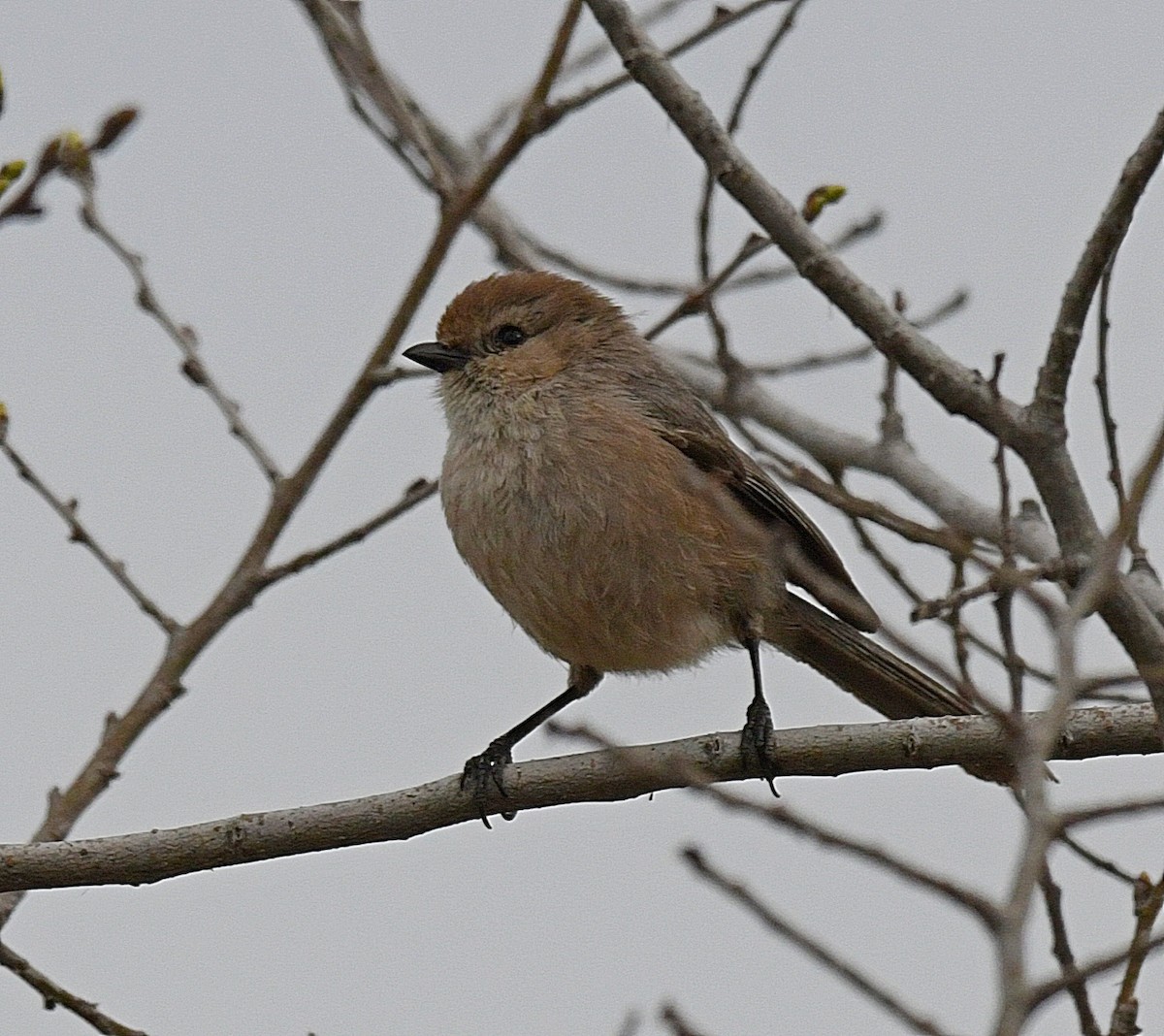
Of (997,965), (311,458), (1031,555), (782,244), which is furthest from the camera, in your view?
(1031,555)

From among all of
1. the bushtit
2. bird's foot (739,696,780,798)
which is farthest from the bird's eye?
bird's foot (739,696,780,798)

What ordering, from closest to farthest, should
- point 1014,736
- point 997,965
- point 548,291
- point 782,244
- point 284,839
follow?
point 997,965, point 1014,736, point 284,839, point 782,244, point 548,291

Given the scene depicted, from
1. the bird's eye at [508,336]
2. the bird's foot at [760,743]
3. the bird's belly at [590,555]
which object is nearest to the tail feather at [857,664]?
the bird's belly at [590,555]

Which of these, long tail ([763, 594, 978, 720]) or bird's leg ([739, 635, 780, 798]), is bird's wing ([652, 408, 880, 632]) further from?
bird's leg ([739, 635, 780, 798])

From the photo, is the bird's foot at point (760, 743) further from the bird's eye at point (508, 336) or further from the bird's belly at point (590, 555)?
the bird's eye at point (508, 336)

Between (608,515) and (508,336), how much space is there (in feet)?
3.28

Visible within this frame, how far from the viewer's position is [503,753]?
5.31 m

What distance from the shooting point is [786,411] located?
702cm

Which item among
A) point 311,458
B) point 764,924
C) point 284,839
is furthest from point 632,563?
point 764,924

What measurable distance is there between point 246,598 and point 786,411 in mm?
2973

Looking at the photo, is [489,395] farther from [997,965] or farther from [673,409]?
[997,965]

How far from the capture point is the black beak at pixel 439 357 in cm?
610

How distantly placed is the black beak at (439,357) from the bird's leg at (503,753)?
1.09 metres

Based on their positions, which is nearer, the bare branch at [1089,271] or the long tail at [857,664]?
the bare branch at [1089,271]
